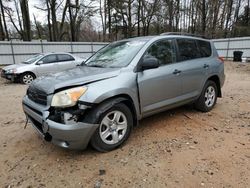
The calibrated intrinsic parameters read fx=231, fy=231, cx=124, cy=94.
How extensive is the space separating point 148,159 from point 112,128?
0.68m

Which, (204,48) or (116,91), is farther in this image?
(204,48)

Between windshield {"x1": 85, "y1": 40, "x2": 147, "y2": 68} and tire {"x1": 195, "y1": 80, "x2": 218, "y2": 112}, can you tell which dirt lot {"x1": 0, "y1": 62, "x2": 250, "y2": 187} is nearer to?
tire {"x1": 195, "y1": 80, "x2": 218, "y2": 112}

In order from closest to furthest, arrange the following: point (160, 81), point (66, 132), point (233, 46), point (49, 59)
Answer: point (66, 132)
point (160, 81)
point (49, 59)
point (233, 46)

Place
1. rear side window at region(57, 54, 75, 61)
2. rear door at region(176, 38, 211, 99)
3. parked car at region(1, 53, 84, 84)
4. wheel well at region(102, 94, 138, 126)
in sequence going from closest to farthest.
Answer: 1. wheel well at region(102, 94, 138, 126)
2. rear door at region(176, 38, 211, 99)
3. parked car at region(1, 53, 84, 84)
4. rear side window at region(57, 54, 75, 61)

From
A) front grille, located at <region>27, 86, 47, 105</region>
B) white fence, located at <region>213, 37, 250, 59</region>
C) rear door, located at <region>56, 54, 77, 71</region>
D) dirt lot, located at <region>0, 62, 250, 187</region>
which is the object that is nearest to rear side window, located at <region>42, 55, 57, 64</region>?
rear door, located at <region>56, 54, 77, 71</region>

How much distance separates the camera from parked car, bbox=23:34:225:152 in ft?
9.86

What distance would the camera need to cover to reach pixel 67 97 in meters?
2.99

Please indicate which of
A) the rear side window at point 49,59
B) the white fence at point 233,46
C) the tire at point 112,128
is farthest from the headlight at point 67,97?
the white fence at point 233,46

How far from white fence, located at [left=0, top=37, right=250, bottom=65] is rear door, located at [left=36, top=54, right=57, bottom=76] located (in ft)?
22.2

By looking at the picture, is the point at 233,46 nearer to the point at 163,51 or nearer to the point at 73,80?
the point at 163,51

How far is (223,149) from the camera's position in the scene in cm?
344

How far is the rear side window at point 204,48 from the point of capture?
5.11 meters

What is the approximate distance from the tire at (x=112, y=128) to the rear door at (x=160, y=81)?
1.28 ft

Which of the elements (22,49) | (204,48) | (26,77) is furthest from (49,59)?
(204,48)
